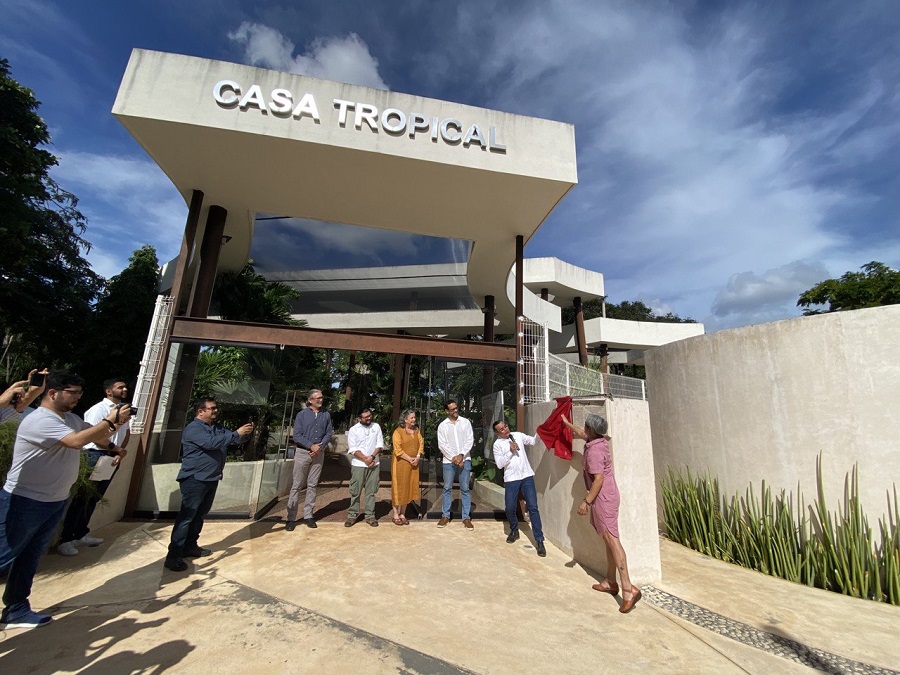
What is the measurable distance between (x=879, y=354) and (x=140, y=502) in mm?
9536

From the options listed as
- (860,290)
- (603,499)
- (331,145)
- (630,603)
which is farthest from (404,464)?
(860,290)

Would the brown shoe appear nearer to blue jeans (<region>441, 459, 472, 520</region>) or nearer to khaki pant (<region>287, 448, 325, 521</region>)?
blue jeans (<region>441, 459, 472, 520</region>)

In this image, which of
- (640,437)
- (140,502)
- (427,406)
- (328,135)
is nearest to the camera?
(640,437)

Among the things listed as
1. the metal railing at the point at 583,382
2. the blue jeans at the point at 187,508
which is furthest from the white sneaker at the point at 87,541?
the metal railing at the point at 583,382

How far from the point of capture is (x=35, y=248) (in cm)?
1213

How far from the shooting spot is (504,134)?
6383mm

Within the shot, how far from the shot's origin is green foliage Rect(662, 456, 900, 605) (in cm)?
420

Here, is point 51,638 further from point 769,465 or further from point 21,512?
point 769,465

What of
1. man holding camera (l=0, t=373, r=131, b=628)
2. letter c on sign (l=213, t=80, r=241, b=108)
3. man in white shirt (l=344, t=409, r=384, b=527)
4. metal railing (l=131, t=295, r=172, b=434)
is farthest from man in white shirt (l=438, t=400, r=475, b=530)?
letter c on sign (l=213, t=80, r=241, b=108)

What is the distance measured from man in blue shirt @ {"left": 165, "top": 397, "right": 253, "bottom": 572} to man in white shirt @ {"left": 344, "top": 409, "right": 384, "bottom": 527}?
69.2 inches

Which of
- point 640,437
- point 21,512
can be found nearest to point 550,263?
point 640,437

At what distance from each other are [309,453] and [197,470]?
5.19ft

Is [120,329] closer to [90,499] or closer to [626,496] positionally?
[90,499]

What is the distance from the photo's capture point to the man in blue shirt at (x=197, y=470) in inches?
146
